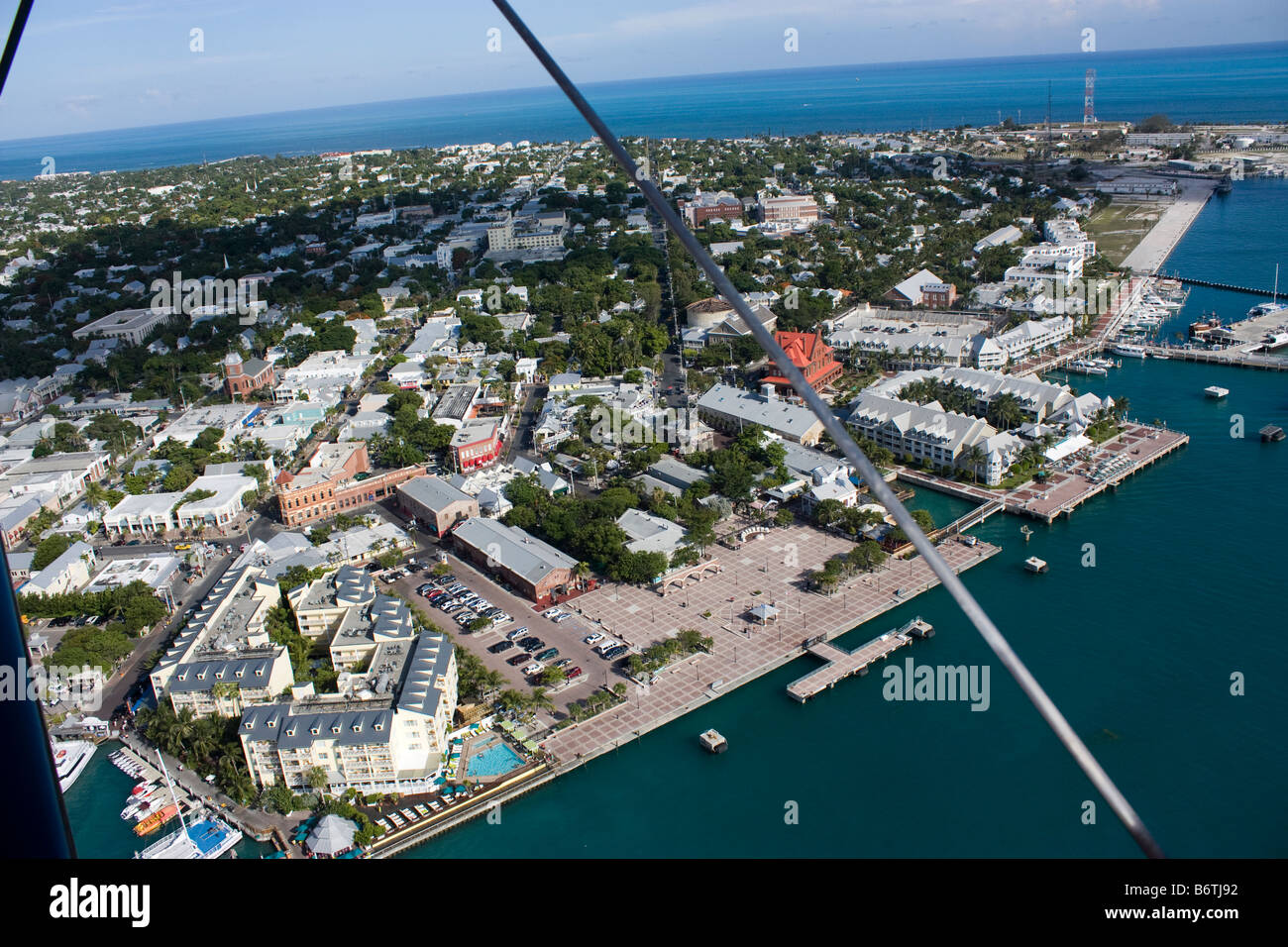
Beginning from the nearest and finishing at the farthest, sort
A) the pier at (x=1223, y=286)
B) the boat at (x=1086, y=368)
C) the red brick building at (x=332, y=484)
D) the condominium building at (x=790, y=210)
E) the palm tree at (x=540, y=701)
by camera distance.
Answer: the palm tree at (x=540, y=701), the red brick building at (x=332, y=484), the boat at (x=1086, y=368), the pier at (x=1223, y=286), the condominium building at (x=790, y=210)

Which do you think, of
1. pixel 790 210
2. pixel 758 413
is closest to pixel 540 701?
pixel 758 413

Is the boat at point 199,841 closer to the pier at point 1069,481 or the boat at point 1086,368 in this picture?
the pier at point 1069,481

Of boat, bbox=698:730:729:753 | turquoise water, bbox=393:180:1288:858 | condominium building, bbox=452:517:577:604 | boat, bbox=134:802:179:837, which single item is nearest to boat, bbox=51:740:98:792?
boat, bbox=134:802:179:837

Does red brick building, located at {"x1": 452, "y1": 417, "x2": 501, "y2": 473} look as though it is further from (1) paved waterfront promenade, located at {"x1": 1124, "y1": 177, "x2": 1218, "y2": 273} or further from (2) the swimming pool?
(1) paved waterfront promenade, located at {"x1": 1124, "y1": 177, "x2": 1218, "y2": 273}

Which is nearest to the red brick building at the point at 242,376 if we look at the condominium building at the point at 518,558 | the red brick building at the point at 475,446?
the red brick building at the point at 475,446

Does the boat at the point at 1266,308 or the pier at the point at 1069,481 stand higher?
the boat at the point at 1266,308

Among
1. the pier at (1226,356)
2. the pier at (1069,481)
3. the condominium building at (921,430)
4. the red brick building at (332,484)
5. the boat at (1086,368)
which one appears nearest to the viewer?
the pier at (1069,481)
